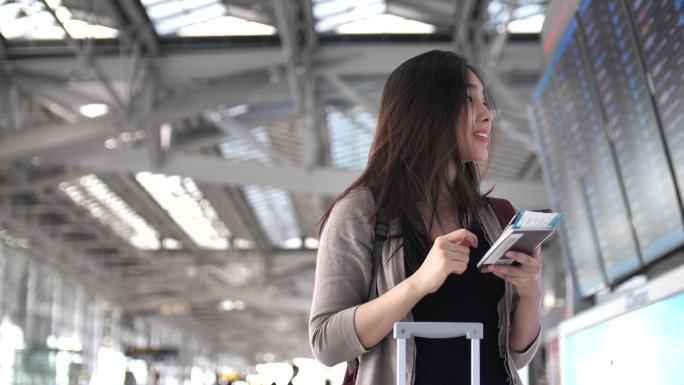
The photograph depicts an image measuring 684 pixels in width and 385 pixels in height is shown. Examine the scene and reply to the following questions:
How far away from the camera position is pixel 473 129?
233 cm

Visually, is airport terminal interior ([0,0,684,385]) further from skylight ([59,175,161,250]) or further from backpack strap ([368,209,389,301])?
backpack strap ([368,209,389,301])

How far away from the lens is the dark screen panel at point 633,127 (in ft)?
15.9

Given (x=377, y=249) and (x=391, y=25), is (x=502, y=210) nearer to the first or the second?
(x=377, y=249)

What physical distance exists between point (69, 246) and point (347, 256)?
119 feet

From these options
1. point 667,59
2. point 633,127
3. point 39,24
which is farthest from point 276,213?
point 667,59

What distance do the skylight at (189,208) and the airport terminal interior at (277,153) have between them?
13 cm

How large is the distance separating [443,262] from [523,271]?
0.24 meters

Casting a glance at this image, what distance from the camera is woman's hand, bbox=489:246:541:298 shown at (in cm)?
206

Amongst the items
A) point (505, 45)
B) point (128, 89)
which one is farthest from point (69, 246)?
point (505, 45)

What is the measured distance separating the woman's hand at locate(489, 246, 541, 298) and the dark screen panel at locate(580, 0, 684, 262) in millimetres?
2743

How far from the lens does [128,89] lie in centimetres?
1652

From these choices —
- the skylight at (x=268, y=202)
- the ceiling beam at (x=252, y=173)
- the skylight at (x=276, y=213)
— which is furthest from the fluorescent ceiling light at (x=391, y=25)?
the skylight at (x=276, y=213)

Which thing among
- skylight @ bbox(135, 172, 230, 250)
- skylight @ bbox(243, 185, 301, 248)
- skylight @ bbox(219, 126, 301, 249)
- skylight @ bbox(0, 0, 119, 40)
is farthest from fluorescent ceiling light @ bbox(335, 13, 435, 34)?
skylight @ bbox(243, 185, 301, 248)

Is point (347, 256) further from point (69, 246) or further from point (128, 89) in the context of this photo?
point (69, 246)
